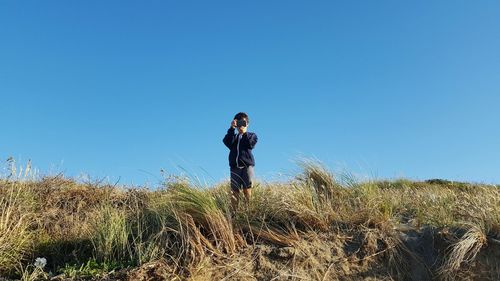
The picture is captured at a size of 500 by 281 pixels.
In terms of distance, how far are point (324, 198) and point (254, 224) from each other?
1378 mm

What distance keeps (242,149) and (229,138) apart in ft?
1.32

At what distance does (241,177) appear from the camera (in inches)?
356

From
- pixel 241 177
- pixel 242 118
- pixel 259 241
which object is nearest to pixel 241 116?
pixel 242 118

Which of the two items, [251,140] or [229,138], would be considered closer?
[251,140]

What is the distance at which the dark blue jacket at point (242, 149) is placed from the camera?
9.18 metres

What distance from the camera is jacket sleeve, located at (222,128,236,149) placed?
9469 millimetres

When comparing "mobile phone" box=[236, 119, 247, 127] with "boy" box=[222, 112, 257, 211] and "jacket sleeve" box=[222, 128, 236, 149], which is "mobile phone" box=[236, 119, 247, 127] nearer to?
"boy" box=[222, 112, 257, 211]

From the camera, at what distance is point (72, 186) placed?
10.8 meters

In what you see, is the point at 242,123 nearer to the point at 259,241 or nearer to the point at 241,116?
the point at 241,116

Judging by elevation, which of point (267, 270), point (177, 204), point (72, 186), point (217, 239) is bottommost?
point (267, 270)

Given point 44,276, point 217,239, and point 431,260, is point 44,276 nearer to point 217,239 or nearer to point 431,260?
point 217,239

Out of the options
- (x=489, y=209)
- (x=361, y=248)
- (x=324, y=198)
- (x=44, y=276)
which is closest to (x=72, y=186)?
(x=44, y=276)

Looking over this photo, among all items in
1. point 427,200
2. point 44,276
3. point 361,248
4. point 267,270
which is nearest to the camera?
point 44,276

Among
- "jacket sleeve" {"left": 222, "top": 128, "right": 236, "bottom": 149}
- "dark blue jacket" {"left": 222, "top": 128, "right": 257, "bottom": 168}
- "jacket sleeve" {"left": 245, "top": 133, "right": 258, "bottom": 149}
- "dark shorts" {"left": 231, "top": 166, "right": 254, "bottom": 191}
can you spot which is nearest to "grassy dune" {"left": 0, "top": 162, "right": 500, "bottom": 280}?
"dark shorts" {"left": 231, "top": 166, "right": 254, "bottom": 191}
